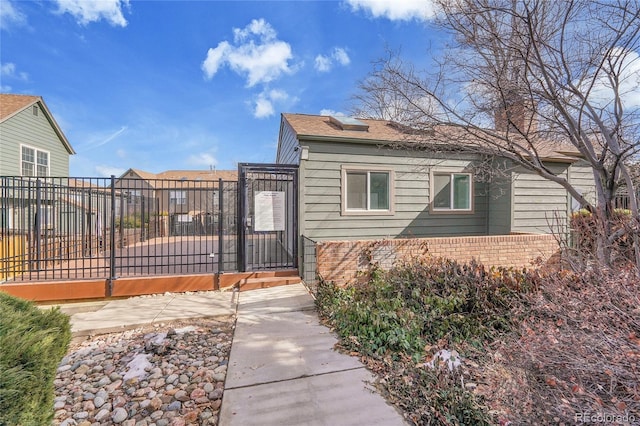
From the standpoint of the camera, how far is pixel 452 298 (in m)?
3.94

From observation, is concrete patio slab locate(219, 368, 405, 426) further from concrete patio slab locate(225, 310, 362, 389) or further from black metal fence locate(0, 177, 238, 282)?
black metal fence locate(0, 177, 238, 282)

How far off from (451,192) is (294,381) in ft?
22.9

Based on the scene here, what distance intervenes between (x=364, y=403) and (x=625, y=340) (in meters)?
1.97

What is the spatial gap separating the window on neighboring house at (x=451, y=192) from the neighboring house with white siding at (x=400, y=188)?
0.09ft

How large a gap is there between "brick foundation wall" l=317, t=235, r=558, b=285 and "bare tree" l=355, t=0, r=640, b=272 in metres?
2.01

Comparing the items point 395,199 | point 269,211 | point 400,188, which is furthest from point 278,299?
point 400,188

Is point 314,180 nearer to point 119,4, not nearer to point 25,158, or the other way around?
point 119,4

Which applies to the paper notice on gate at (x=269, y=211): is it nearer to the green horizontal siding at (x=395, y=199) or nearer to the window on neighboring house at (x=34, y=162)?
the green horizontal siding at (x=395, y=199)

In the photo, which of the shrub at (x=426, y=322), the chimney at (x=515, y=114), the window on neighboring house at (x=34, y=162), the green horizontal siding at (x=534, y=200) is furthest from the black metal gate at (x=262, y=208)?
the window on neighboring house at (x=34, y=162)

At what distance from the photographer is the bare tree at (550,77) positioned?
3830 millimetres

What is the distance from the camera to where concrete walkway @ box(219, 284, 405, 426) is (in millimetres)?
2270

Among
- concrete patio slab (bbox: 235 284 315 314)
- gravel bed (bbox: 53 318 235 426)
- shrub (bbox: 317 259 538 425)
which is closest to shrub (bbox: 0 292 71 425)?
gravel bed (bbox: 53 318 235 426)

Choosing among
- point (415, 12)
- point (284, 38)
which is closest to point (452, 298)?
point (415, 12)

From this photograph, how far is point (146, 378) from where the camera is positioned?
9.77 feet
